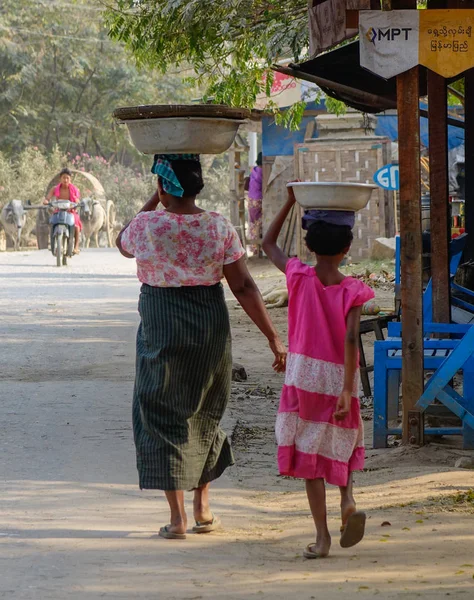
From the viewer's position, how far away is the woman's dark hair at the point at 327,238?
14.5 ft

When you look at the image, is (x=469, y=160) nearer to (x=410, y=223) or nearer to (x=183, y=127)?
(x=410, y=223)

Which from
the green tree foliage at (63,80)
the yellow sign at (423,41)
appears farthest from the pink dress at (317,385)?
the green tree foliage at (63,80)

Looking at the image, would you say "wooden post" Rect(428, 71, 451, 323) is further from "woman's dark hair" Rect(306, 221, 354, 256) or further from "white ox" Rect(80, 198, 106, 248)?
"white ox" Rect(80, 198, 106, 248)

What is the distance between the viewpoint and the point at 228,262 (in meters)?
4.68

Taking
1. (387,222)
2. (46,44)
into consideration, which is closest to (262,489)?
(387,222)

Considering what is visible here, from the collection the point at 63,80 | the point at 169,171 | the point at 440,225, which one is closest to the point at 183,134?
the point at 169,171

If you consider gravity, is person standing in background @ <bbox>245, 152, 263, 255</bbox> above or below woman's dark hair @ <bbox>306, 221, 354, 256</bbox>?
above

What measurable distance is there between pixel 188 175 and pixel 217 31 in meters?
6.35

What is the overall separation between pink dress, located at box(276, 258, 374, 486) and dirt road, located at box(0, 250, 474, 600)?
0.38 metres

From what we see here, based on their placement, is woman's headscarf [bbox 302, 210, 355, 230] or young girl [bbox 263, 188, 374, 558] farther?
woman's headscarf [bbox 302, 210, 355, 230]

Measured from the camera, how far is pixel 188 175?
4684 millimetres

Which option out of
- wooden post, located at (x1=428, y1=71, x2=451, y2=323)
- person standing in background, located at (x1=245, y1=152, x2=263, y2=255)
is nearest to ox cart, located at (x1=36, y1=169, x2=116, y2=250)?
person standing in background, located at (x1=245, y1=152, x2=263, y2=255)

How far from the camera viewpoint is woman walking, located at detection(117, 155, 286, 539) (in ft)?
15.1

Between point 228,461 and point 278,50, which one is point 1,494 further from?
point 278,50
